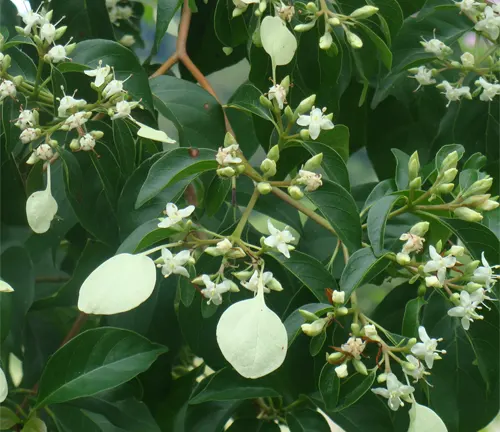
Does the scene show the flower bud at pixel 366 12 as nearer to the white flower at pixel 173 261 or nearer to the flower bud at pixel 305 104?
the flower bud at pixel 305 104

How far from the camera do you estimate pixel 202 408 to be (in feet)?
2.47

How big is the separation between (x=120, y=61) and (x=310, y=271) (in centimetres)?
25

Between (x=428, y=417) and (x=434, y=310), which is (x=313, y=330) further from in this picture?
(x=434, y=310)

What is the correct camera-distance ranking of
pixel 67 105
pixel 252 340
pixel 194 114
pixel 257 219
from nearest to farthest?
pixel 252 340 < pixel 67 105 < pixel 194 114 < pixel 257 219

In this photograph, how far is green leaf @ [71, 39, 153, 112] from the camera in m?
→ 0.68

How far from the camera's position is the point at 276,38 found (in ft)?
2.13

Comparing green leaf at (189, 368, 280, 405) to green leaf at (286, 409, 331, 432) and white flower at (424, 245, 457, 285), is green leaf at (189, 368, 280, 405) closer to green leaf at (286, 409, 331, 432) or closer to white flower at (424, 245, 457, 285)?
green leaf at (286, 409, 331, 432)

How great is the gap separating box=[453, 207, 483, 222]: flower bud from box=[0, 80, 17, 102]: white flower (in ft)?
1.16

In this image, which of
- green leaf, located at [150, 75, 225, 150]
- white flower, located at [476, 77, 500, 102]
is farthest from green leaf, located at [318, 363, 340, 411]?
white flower, located at [476, 77, 500, 102]

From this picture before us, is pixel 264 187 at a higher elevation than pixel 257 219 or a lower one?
higher

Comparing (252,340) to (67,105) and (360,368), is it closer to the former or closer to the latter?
(360,368)

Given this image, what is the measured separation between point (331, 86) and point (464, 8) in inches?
5.9

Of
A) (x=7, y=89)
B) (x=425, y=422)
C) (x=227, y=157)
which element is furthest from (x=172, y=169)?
(x=425, y=422)

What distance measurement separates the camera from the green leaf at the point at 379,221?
0.56 m
